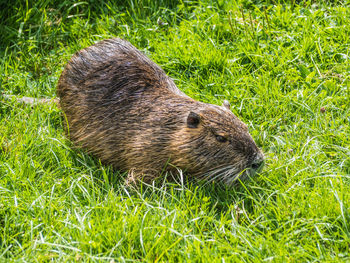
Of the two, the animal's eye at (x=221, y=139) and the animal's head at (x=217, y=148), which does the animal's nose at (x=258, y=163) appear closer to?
the animal's head at (x=217, y=148)

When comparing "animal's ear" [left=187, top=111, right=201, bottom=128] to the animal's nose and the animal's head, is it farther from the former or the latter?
the animal's nose

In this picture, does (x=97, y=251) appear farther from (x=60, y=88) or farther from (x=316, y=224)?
(x=60, y=88)

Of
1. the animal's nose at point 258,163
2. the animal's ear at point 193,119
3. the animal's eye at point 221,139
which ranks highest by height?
the animal's ear at point 193,119

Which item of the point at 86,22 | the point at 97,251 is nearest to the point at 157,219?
the point at 97,251

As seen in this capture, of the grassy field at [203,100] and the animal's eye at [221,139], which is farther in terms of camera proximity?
the animal's eye at [221,139]

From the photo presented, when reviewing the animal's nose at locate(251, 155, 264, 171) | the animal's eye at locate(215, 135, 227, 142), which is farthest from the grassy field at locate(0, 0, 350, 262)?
the animal's eye at locate(215, 135, 227, 142)

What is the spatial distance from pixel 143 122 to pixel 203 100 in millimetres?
850

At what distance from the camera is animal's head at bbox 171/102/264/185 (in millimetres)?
3744

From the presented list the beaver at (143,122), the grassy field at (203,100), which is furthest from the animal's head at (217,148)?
the grassy field at (203,100)

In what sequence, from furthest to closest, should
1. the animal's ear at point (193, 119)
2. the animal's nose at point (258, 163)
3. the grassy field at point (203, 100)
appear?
the animal's ear at point (193, 119)
the animal's nose at point (258, 163)
the grassy field at point (203, 100)

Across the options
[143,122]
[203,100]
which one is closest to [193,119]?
[143,122]

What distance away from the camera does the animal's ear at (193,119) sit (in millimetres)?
3864

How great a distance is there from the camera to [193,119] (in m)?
3.89

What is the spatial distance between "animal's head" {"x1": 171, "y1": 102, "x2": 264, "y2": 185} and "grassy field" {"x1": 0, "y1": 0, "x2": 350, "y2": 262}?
122 millimetres
